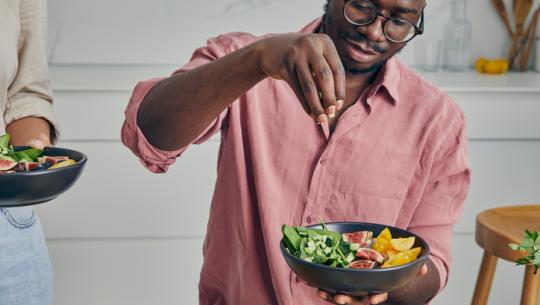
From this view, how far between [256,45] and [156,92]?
240mm

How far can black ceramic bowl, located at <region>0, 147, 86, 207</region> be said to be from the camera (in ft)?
3.75

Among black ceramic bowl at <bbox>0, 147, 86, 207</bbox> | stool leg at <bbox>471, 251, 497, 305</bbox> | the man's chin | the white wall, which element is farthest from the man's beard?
the white wall

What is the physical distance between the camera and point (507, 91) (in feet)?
8.70

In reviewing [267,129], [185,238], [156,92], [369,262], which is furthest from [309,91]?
[185,238]

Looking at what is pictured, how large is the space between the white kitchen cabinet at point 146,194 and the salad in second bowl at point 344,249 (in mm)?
1527

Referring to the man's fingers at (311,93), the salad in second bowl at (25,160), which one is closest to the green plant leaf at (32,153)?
the salad in second bowl at (25,160)

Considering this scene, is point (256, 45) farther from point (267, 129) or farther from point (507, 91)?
point (507, 91)

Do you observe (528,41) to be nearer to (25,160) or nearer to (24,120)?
(24,120)

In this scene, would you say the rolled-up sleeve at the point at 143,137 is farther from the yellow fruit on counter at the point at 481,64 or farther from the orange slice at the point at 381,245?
the yellow fruit on counter at the point at 481,64

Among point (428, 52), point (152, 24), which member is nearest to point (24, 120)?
point (152, 24)

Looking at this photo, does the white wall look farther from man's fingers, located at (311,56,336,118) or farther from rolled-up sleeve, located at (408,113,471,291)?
man's fingers, located at (311,56,336,118)

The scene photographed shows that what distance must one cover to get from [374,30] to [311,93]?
0.42 metres

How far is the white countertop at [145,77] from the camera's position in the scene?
8.37 ft

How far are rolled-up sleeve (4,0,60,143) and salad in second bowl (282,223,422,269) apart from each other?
2.15 feet
